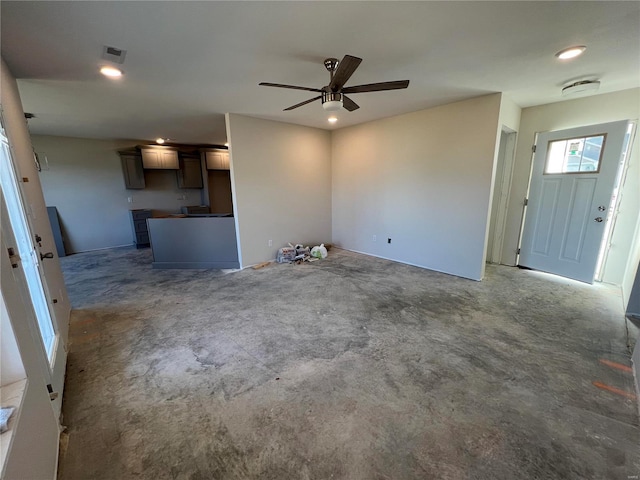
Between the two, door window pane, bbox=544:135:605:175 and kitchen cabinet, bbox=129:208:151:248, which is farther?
kitchen cabinet, bbox=129:208:151:248

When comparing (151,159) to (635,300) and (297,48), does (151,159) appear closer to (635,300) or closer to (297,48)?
(297,48)

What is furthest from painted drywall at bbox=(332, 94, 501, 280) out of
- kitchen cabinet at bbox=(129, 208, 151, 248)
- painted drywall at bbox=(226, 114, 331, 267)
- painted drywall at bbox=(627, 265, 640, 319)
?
kitchen cabinet at bbox=(129, 208, 151, 248)

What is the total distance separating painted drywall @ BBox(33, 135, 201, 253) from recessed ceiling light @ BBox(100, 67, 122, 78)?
170 inches

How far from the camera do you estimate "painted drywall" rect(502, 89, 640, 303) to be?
10.6ft

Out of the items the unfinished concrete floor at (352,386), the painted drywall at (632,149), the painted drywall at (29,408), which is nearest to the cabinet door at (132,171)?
the unfinished concrete floor at (352,386)

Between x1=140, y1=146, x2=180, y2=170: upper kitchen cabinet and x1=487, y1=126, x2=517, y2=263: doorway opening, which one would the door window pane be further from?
x1=140, y1=146, x2=180, y2=170: upper kitchen cabinet

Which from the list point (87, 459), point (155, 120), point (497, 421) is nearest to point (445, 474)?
point (497, 421)

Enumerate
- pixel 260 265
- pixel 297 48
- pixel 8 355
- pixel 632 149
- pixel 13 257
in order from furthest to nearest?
pixel 260 265
pixel 632 149
pixel 297 48
pixel 13 257
pixel 8 355

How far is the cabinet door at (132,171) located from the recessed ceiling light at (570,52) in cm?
747

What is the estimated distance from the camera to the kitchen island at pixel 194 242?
4477mm

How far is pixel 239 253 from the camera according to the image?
4574 mm

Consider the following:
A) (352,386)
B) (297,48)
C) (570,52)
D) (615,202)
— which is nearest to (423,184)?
(570,52)

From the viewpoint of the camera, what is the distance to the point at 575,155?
3.65m

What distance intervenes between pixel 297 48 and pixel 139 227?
5821 mm
